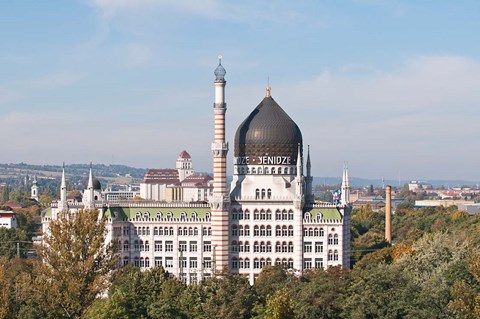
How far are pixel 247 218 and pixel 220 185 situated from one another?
388cm

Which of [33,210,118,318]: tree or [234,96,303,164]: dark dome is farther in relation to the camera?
[234,96,303,164]: dark dome

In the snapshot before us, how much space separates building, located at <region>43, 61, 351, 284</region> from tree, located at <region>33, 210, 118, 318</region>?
92.1 ft

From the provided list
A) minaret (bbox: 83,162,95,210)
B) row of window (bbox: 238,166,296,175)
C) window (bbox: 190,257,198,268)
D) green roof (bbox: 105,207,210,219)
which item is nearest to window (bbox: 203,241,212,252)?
window (bbox: 190,257,198,268)

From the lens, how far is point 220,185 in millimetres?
104875

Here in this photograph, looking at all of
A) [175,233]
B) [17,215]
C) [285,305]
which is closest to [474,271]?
[285,305]

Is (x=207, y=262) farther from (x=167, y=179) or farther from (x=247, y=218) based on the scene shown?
(x=167, y=179)

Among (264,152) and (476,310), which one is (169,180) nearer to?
(264,152)

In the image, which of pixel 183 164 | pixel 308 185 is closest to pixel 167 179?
pixel 183 164

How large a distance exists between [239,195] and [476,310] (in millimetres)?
42693

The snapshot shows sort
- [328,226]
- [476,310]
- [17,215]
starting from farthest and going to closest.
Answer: [17,215] < [328,226] < [476,310]

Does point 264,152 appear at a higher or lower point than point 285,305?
higher

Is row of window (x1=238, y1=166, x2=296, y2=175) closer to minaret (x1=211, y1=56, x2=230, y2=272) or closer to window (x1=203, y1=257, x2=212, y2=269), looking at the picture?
minaret (x1=211, y1=56, x2=230, y2=272)

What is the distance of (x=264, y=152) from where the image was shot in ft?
351

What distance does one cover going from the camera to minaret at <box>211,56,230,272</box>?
104 meters
